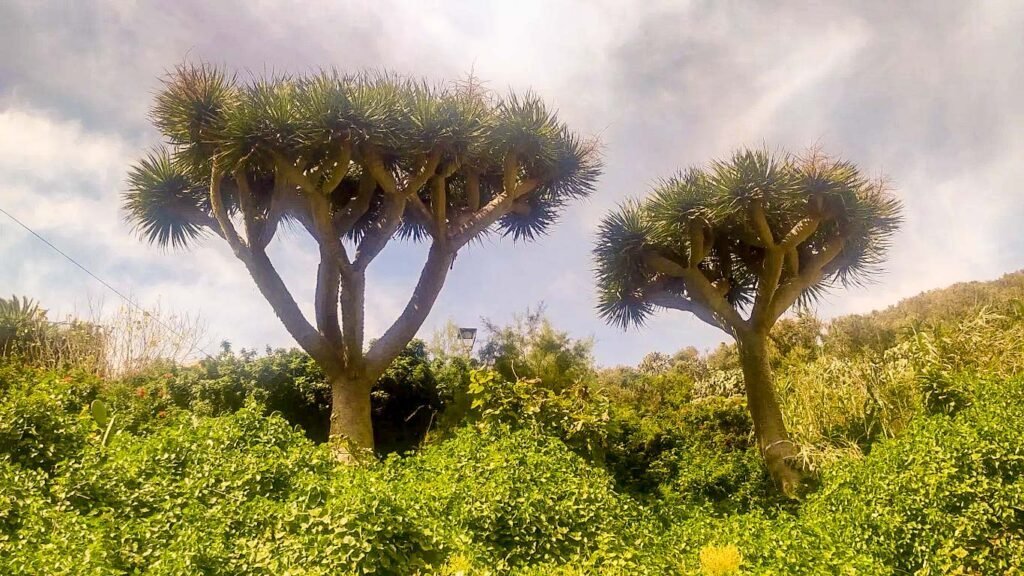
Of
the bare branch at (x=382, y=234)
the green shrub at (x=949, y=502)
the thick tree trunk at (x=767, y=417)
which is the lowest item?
the green shrub at (x=949, y=502)

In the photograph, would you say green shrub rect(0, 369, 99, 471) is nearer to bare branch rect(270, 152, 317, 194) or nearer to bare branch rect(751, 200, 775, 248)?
bare branch rect(270, 152, 317, 194)

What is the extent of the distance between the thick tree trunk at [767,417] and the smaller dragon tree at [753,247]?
0.05ft

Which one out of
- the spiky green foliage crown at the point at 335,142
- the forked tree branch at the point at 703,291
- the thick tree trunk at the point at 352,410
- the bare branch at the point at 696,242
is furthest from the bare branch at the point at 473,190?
the bare branch at the point at 696,242

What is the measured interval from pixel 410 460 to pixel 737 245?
631cm

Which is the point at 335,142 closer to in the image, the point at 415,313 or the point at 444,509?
the point at 415,313

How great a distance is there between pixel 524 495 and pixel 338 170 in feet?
16.9

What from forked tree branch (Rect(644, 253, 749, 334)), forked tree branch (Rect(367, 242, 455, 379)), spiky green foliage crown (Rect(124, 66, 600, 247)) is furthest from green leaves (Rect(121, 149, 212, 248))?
forked tree branch (Rect(644, 253, 749, 334))

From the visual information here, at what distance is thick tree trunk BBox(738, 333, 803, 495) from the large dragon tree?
400cm

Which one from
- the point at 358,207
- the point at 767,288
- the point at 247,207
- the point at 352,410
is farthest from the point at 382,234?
the point at 767,288

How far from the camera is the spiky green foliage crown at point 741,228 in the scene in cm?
844

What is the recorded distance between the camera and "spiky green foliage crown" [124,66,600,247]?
805 cm

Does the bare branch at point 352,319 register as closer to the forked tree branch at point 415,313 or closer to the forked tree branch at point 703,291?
the forked tree branch at point 415,313

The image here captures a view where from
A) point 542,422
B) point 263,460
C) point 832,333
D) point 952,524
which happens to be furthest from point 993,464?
point 832,333

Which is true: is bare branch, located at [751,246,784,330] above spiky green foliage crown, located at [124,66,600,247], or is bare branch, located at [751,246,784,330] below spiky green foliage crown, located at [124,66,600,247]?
below
